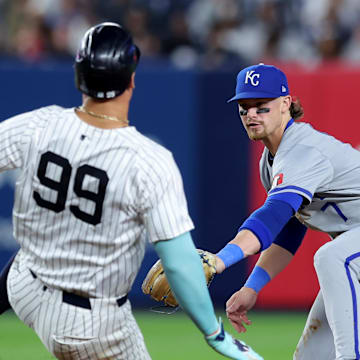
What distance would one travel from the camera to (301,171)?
13.5 ft

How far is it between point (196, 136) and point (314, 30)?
9.20 ft

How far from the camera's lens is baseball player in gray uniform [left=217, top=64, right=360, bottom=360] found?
13.5 feet

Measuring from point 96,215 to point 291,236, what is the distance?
2.01 meters

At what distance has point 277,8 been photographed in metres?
10.7

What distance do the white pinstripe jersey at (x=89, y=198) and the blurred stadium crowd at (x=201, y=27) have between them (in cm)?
664

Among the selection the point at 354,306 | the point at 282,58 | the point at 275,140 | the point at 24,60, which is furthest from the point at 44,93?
the point at 354,306

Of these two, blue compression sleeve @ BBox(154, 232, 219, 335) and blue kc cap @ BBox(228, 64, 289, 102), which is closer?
blue compression sleeve @ BBox(154, 232, 219, 335)

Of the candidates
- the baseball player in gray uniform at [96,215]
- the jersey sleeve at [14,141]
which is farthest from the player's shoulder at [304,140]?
the jersey sleeve at [14,141]

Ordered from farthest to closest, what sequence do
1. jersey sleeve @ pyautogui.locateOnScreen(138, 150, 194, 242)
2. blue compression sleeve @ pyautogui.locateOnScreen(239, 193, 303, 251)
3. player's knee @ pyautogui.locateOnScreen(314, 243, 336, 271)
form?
player's knee @ pyautogui.locateOnScreen(314, 243, 336, 271), blue compression sleeve @ pyautogui.locateOnScreen(239, 193, 303, 251), jersey sleeve @ pyautogui.locateOnScreen(138, 150, 194, 242)

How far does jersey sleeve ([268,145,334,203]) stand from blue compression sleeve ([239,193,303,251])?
46 millimetres

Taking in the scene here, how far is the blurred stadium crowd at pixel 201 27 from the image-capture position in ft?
32.6

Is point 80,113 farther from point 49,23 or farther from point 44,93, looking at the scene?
point 49,23

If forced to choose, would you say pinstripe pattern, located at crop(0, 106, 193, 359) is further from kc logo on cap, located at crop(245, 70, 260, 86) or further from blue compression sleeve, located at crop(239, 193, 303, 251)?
kc logo on cap, located at crop(245, 70, 260, 86)

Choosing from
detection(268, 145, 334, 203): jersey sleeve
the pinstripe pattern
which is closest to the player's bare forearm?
detection(268, 145, 334, 203): jersey sleeve
